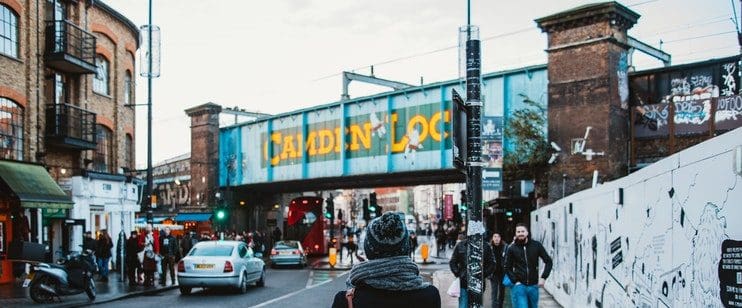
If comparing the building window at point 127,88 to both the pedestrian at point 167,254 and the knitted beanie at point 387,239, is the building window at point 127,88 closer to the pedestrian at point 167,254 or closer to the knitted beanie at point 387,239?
the pedestrian at point 167,254

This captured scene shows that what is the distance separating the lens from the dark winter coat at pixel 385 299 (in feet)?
11.6

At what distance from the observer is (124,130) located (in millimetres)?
31797

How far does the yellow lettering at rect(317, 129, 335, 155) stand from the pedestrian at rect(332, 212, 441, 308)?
102ft

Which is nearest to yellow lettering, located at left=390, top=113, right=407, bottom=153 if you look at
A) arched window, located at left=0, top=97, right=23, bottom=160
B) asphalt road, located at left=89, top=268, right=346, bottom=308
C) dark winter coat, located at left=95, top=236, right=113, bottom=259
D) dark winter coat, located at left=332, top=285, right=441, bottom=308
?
asphalt road, located at left=89, top=268, right=346, bottom=308

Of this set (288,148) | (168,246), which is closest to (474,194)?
(168,246)

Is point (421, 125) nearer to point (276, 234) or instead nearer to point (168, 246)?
point (168, 246)

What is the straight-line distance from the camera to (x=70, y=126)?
84.4 ft

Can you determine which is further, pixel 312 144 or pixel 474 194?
pixel 312 144

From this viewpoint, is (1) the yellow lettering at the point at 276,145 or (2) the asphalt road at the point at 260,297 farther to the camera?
(1) the yellow lettering at the point at 276,145

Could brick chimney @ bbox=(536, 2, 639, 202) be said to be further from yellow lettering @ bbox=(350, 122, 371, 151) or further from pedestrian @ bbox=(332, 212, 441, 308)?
pedestrian @ bbox=(332, 212, 441, 308)

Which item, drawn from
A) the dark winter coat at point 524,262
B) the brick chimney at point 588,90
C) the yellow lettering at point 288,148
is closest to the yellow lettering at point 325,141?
the yellow lettering at point 288,148

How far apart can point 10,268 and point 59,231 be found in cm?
370

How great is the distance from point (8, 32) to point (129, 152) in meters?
10.3

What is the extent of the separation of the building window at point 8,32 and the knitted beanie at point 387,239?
22.3 meters
